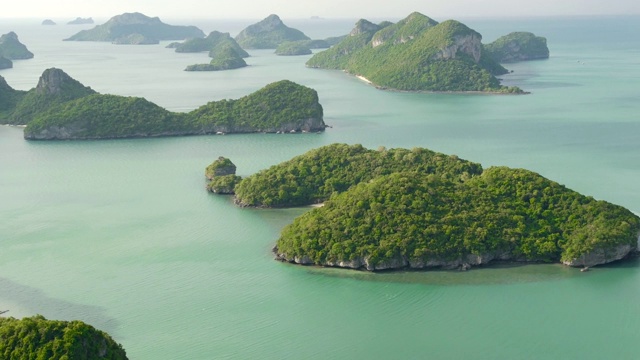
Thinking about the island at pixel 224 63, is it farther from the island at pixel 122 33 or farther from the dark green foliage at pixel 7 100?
the island at pixel 122 33

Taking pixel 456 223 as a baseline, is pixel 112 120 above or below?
above

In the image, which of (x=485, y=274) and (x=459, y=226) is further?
(x=459, y=226)

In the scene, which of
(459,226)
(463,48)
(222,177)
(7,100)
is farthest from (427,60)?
(459,226)

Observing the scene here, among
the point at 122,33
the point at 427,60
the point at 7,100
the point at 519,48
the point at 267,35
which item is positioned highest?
the point at 122,33

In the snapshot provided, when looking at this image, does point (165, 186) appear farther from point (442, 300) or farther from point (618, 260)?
point (618, 260)

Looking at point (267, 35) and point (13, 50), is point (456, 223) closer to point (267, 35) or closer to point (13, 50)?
point (13, 50)

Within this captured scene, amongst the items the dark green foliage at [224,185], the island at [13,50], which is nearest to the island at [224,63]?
the island at [13,50]

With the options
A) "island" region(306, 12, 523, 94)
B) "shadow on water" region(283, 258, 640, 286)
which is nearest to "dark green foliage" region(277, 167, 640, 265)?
"shadow on water" region(283, 258, 640, 286)
